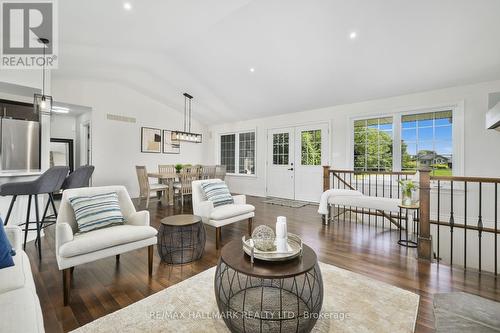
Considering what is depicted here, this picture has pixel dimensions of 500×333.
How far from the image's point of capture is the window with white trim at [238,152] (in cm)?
750

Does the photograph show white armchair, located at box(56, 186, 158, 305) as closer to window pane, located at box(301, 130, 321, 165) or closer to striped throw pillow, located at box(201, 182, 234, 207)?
striped throw pillow, located at box(201, 182, 234, 207)

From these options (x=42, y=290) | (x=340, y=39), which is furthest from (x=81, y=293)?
(x=340, y=39)

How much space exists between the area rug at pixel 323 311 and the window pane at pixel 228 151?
608 centimetres

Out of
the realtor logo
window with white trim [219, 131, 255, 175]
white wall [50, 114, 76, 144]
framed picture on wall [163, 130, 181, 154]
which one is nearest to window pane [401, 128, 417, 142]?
window with white trim [219, 131, 255, 175]

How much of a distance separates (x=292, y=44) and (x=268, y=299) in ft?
12.9

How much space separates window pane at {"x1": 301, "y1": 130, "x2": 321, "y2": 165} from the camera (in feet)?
19.4

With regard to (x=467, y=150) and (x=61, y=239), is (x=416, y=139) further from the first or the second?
(x=61, y=239)

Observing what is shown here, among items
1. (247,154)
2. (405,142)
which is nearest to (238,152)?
(247,154)

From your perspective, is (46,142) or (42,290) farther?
(46,142)

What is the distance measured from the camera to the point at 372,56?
152 inches

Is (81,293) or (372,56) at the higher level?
(372,56)

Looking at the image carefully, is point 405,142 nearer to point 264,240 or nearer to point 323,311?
point 323,311

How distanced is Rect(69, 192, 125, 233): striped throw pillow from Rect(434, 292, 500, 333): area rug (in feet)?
9.09

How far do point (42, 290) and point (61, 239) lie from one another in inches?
24.4
